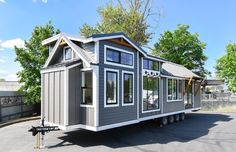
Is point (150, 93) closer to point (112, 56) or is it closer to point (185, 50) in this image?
point (112, 56)

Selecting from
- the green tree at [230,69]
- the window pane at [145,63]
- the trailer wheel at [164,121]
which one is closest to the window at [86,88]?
the window pane at [145,63]

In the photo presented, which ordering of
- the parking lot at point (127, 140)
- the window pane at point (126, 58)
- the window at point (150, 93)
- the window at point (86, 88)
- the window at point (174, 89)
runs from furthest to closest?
the window at point (174, 89)
the window at point (150, 93)
the window pane at point (126, 58)
the window at point (86, 88)
the parking lot at point (127, 140)

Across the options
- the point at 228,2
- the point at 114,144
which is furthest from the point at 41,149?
the point at 228,2

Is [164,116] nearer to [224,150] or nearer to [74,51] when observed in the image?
[224,150]

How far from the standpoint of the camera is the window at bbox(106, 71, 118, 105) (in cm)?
A: 987

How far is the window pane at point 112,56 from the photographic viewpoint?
33.1ft

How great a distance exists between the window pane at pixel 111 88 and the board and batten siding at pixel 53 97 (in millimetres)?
1877

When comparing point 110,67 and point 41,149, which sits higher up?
point 110,67

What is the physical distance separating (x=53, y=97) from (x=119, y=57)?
3363 millimetres

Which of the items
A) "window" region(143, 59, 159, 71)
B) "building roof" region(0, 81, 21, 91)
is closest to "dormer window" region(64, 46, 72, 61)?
"window" region(143, 59, 159, 71)

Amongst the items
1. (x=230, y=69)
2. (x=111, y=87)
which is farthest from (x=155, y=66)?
(x=230, y=69)

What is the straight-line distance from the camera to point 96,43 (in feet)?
31.3

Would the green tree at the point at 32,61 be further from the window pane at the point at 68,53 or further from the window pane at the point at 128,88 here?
the window pane at the point at 128,88

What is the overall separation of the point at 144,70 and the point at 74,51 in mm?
4093
